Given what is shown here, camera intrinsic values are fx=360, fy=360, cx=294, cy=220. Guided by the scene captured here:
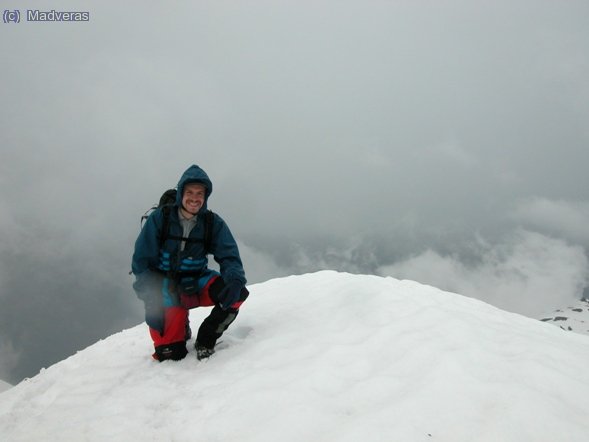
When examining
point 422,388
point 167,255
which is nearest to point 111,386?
point 167,255

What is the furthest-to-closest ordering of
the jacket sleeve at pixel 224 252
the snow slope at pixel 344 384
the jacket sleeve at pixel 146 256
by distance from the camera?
the jacket sleeve at pixel 224 252 < the jacket sleeve at pixel 146 256 < the snow slope at pixel 344 384

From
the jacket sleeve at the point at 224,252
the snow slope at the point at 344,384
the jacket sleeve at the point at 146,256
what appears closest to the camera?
the snow slope at the point at 344,384

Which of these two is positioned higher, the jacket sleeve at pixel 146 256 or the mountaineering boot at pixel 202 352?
the jacket sleeve at pixel 146 256

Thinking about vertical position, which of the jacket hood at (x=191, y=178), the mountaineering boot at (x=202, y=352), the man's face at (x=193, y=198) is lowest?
the mountaineering boot at (x=202, y=352)

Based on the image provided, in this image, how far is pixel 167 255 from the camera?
509 cm

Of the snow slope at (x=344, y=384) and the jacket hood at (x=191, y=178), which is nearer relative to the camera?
the snow slope at (x=344, y=384)

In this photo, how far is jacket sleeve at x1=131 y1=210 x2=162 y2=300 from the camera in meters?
4.93

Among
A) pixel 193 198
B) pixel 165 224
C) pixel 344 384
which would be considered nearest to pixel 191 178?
pixel 193 198

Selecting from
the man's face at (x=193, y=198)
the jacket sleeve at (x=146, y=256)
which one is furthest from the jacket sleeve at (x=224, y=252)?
the jacket sleeve at (x=146, y=256)

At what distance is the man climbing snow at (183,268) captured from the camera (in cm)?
497

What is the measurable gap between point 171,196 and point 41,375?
3470mm

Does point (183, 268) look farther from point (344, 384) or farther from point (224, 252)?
point (344, 384)

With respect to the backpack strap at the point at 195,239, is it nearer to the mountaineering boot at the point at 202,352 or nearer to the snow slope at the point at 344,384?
the mountaineering boot at the point at 202,352

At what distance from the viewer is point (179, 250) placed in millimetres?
5098
